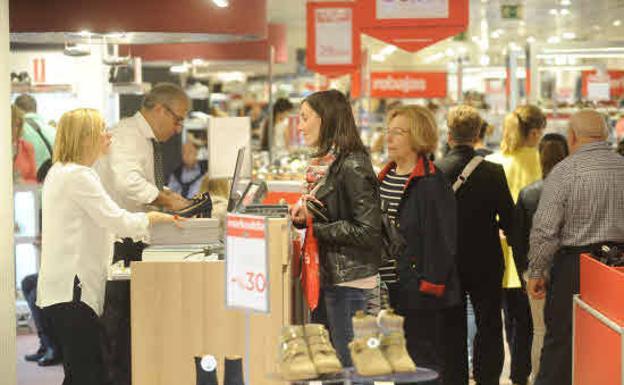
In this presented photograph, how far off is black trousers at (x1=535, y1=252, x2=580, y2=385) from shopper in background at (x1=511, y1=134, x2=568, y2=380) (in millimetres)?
491

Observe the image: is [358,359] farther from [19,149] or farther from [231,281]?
[19,149]

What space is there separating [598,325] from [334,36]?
7882mm

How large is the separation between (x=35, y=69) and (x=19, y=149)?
3.20 m

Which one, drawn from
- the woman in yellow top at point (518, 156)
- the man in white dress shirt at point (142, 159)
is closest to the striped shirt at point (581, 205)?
the woman in yellow top at point (518, 156)

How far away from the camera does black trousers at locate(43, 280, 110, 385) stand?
5.32 metres

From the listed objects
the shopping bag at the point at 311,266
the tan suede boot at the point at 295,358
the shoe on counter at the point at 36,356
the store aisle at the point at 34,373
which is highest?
the shopping bag at the point at 311,266

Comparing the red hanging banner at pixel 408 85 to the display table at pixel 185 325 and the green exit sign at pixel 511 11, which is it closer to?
the green exit sign at pixel 511 11

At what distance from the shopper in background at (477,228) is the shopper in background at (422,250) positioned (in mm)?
753

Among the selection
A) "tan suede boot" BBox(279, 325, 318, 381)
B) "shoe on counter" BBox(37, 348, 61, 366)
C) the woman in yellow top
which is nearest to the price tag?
"tan suede boot" BBox(279, 325, 318, 381)

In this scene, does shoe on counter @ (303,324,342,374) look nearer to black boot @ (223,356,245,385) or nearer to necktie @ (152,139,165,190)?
black boot @ (223,356,245,385)

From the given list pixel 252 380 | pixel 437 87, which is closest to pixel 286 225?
pixel 252 380

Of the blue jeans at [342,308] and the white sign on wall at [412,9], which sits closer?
the blue jeans at [342,308]

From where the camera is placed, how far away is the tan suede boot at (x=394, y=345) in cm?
387

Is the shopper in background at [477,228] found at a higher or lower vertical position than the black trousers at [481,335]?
higher
